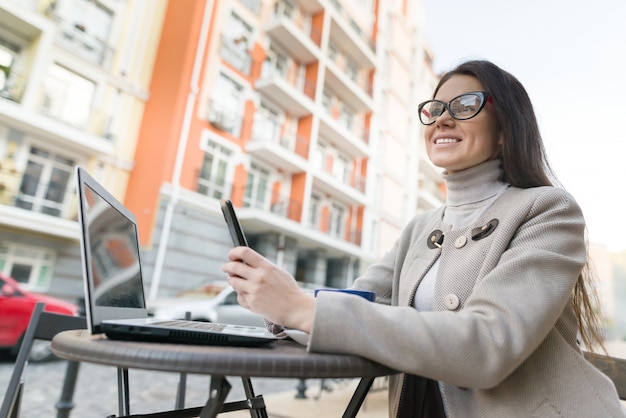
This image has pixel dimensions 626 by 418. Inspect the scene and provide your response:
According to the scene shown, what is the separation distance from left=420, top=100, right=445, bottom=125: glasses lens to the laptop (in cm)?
75

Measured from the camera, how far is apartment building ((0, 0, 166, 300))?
7309mm

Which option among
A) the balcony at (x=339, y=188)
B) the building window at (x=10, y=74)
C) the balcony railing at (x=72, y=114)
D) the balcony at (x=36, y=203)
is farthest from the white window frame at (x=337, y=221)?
the building window at (x=10, y=74)

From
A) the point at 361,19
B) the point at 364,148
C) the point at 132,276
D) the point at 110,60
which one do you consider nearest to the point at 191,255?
the point at 110,60

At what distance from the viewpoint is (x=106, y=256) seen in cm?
77

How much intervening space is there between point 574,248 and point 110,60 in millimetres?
9791

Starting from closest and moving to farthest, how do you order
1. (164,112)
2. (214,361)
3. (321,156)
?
(214,361) → (164,112) → (321,156)

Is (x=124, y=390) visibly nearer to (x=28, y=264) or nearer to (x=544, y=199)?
(x=544, y=199)

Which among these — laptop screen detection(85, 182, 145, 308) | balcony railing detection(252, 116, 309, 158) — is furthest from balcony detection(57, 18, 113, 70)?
laptop screen detection(85, 182, 145, 308)

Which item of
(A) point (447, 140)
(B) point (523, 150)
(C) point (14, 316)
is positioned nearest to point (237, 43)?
(C) point (14, 316)

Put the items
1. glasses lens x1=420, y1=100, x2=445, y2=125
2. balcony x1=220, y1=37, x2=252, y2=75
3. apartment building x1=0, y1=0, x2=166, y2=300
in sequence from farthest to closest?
balcony x1=220, y1=37, x2=252, y2=75
apartment building x1=0, y1=0, x2=166, y2=300
glasses lens x1=420, y1=100, x2=445, y2=125

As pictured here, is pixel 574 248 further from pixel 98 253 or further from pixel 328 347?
pixel 98 253

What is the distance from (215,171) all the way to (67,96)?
10.5 feet

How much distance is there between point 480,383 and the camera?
2.12 feet

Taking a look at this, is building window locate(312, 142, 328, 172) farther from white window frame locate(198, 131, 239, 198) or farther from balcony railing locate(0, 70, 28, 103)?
balcony railing locate(0, 70, 28, 103)
